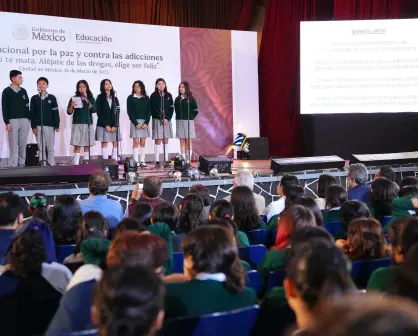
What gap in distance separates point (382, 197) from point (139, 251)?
8.73 feet

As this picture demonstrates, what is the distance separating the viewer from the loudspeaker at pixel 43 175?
226 inches

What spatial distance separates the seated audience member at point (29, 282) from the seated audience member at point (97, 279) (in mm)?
215

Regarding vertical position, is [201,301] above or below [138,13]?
below

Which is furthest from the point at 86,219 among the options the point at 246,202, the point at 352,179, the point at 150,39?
the point at 150,39

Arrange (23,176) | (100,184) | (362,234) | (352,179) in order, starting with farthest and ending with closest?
(23,176), (352,179), (100,184), (362,234)

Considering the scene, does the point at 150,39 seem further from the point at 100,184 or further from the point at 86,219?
the point at 86,219

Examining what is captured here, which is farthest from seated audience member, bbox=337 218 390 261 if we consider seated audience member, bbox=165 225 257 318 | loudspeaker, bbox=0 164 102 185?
loudspeaker, bbox=0 164 102 185

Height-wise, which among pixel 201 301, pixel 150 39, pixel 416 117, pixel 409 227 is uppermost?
pixel 150 39

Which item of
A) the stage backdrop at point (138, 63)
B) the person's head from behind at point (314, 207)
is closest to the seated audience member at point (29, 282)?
the person's head from behind at point (314, 207)

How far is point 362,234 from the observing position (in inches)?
99.3

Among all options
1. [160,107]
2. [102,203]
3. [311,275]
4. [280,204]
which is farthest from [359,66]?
[311,275]

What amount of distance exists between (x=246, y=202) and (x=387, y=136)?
24.0 ft

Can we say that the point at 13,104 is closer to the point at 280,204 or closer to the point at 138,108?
the point at 138,108

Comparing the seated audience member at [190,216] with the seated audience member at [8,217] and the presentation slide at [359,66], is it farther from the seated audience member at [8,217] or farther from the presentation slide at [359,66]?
the presentation slide at [359,66]
